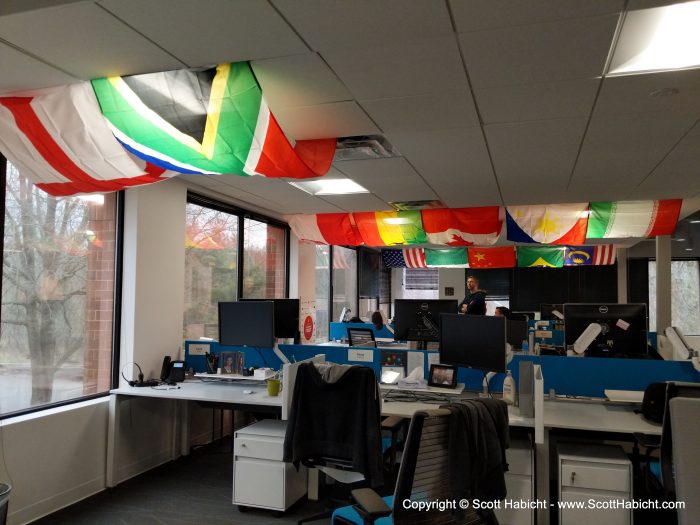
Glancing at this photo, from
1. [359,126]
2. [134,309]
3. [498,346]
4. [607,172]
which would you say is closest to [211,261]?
[134,309]

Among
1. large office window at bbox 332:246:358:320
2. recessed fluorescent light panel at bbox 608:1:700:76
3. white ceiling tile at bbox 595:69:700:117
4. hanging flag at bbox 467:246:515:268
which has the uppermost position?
recessed fluorescent light panel at bbox 608:1:700:76

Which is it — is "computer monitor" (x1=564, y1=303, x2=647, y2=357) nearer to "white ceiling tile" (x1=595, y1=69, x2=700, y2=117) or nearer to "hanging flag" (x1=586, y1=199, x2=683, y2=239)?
"white ceiling tile" (x1=595, y1=69, x2=700, y2=117)

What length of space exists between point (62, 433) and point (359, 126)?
2.91m

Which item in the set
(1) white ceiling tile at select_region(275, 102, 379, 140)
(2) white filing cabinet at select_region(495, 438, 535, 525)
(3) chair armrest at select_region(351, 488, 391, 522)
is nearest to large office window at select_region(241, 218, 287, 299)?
(1) white ceiling tile at select_region(275, 102, 379, 140)

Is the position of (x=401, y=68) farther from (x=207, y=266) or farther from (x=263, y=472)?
(x=207, y=266)

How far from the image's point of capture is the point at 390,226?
666 centimetres

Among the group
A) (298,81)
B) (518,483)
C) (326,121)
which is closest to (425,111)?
(326,121)

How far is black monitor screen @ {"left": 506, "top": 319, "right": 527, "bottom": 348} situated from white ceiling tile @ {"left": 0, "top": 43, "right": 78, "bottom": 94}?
13.9 ft

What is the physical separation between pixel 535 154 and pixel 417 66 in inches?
74.2

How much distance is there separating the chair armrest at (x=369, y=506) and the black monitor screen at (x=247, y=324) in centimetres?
211

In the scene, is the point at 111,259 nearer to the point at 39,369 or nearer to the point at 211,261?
the point at 39,369

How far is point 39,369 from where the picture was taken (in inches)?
141

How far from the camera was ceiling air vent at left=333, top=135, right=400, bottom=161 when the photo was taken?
3688 mm

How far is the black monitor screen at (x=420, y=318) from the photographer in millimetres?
4223
